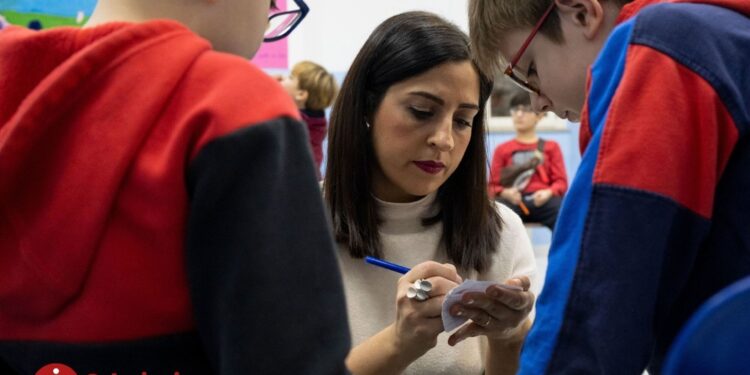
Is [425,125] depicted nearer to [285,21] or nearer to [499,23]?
[499,23]

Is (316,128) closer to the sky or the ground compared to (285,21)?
closer to the ground

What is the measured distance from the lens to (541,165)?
15.0ft

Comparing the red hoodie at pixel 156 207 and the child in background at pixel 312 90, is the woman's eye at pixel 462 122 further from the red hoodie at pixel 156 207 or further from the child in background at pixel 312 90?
the child in background at pixel 312 90

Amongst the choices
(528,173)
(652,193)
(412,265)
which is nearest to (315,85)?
(528,173)

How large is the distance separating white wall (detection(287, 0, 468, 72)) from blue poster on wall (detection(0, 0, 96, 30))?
1.91 meters

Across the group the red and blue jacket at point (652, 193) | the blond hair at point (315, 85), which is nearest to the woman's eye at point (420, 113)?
the red and blue jacket at point (652, 193)

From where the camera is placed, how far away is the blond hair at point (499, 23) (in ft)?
3.10

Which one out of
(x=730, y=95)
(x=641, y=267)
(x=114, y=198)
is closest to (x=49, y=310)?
(x=114, y=198)

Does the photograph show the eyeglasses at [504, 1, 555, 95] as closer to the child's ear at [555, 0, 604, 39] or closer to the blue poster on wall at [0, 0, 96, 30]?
the child's ear at [555, 0, 604, 39]

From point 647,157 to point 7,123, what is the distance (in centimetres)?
57

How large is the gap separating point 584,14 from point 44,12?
1998 mm

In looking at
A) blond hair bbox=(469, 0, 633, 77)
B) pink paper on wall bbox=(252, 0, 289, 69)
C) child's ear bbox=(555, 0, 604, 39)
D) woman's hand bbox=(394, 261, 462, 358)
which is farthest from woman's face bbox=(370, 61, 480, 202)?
pink paper on wall bbox=(252, 0, 289, 69)

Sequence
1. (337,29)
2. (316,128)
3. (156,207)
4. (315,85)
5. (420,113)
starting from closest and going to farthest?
(156,207), (420,113), (316,128), (315,85), (337,29)

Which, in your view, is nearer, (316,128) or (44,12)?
(44,12)
